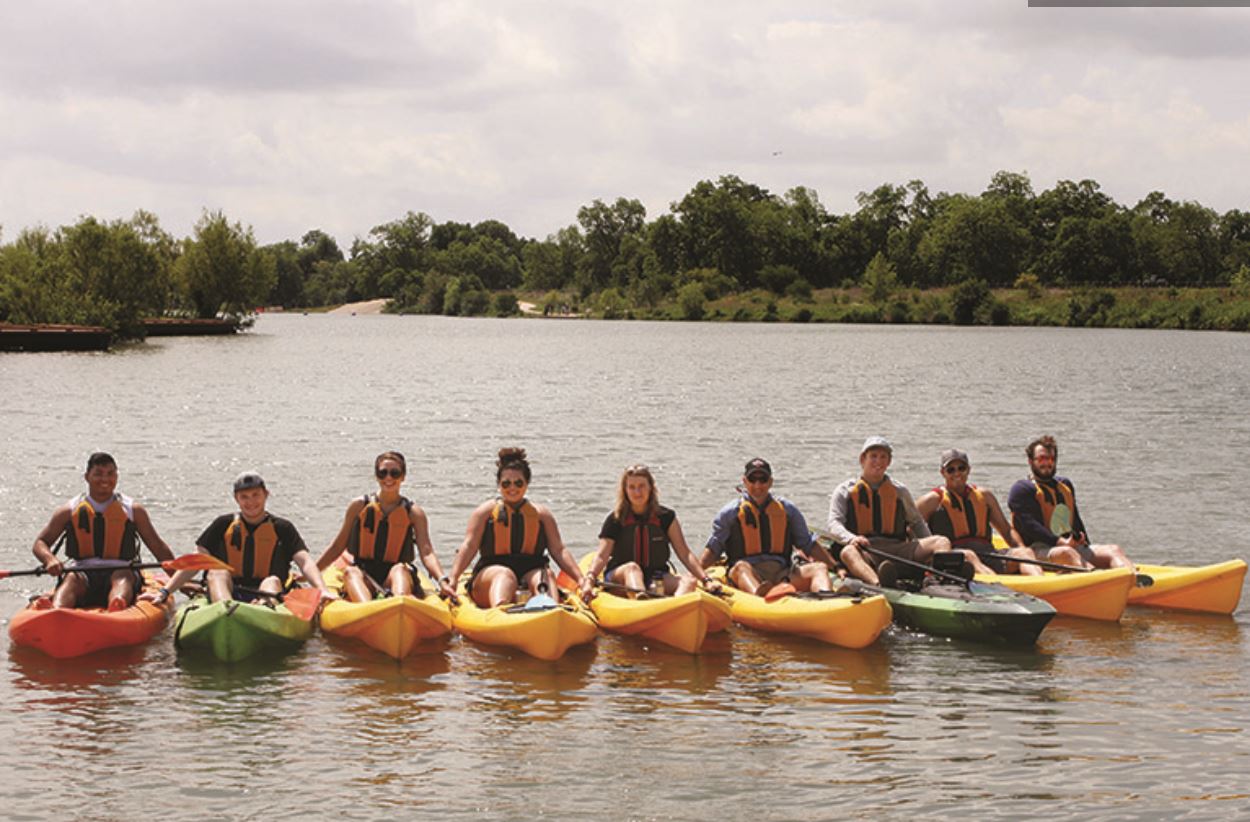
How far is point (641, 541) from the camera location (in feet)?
35.9

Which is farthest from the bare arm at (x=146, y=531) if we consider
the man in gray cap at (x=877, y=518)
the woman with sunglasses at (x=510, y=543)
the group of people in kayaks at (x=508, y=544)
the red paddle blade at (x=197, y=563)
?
the man in gray cap at (x=877, y=518)

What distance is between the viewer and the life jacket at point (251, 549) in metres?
10.6

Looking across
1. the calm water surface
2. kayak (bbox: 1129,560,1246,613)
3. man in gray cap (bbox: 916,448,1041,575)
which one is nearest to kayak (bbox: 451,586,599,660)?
the calm water surface

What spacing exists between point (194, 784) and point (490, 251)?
16872 cm

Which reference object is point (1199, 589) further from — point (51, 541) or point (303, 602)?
point (51, 541)

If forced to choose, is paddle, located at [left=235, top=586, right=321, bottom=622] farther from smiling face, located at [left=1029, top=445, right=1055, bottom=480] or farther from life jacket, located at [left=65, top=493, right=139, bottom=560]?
smiling face, located at [left=1029, top=445, right=1055, bottom=480]

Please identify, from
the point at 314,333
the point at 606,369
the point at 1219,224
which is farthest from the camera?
the point at 1219,224

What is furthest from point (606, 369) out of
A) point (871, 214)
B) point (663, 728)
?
point (871, 214)

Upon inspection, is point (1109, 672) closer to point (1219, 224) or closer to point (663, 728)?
point (663, 728)

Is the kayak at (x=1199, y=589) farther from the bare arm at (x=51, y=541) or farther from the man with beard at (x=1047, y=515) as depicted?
the bare arm at (x=51, y=541)

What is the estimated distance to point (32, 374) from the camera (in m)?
42.8

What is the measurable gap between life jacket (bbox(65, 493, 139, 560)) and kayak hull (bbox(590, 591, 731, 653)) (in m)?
3.64

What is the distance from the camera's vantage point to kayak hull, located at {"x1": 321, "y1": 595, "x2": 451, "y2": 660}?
10.1m

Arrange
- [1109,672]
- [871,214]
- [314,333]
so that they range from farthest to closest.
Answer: [871,214]
[314,333]
[1109,672]
